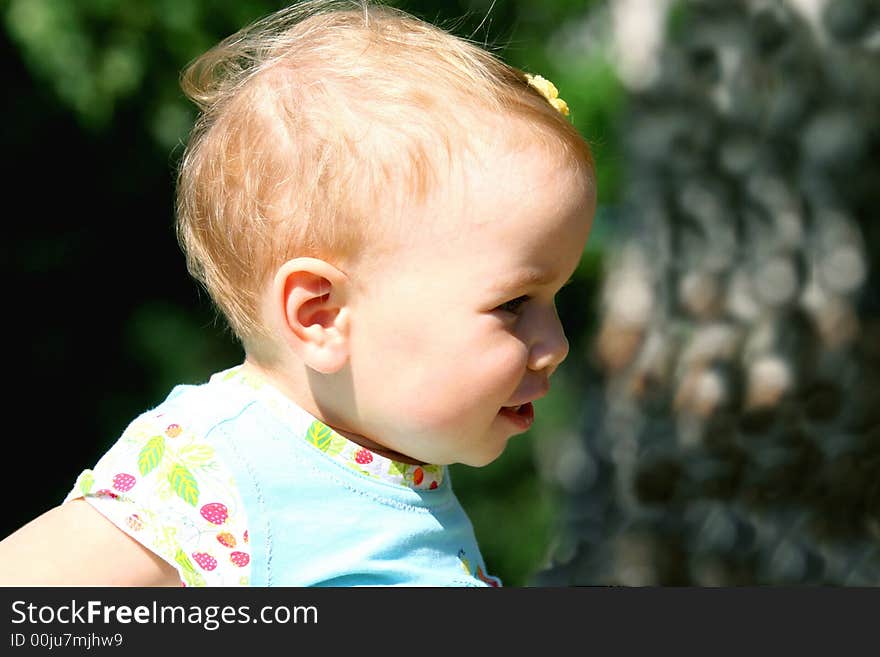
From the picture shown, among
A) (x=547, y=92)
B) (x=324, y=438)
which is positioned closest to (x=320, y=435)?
(x=324, y=438)

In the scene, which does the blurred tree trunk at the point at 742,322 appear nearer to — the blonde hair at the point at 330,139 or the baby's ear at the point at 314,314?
the blonde hair at the point at 330,139

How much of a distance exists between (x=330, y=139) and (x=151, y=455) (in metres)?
0.35

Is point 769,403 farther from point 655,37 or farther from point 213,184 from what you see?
point 213,184

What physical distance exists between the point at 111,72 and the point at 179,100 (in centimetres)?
13

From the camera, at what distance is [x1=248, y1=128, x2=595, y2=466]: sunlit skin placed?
115 centimetres

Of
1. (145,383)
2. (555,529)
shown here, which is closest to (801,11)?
(555,529)

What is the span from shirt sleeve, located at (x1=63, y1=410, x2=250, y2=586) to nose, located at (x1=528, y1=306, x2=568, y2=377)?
1.08 feet

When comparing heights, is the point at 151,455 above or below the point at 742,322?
above

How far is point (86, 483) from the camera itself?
111 cm

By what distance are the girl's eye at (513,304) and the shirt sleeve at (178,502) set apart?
1.05 ft

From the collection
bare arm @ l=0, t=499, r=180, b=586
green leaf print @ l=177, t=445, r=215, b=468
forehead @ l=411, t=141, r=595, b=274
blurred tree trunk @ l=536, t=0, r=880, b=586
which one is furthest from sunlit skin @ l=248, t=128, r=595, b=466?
blurred tree trunk @ l=536, t=0, r=880, b=586

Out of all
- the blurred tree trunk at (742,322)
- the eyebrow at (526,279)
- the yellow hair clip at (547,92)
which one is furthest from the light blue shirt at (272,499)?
the blurred tree trunk at (742,322)

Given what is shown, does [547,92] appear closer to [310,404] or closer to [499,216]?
[499,216]

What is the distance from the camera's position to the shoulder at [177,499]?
109cm
